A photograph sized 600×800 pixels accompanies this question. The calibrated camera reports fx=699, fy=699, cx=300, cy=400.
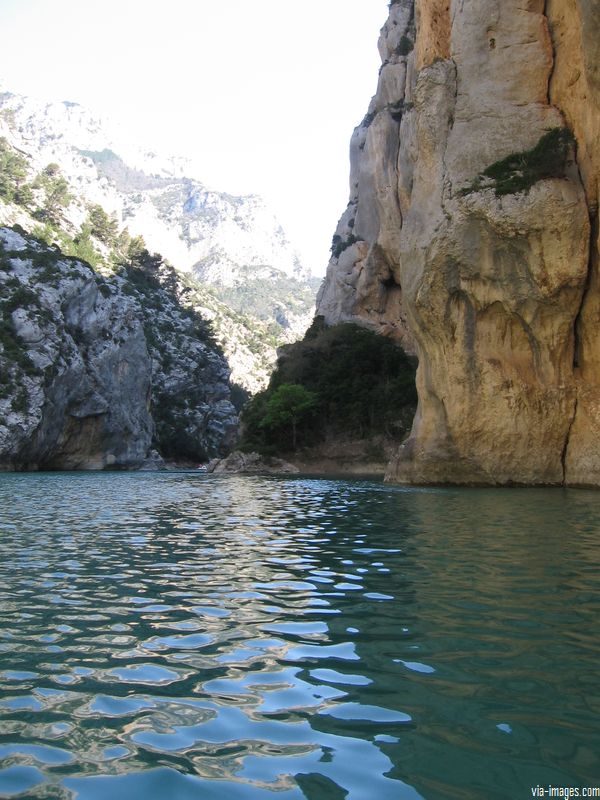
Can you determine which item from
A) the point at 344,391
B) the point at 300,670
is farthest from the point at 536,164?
the point at 344,391

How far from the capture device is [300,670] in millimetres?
5215

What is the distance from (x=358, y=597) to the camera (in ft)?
25.4

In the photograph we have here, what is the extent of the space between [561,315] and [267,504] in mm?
12930

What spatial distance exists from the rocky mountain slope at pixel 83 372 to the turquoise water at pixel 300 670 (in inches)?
2185

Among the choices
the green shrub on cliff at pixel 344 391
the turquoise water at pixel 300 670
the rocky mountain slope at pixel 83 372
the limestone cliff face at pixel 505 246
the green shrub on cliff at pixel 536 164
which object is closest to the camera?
the turquoise water at pixel 300 670

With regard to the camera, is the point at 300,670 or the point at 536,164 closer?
the point at 300,670

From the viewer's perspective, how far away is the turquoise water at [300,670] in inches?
142

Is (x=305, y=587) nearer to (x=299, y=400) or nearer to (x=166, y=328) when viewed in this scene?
(x=299, y=400)

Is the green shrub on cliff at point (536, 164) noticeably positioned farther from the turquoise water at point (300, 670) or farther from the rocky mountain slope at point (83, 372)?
the rocky mountain slope at point (83, 372)

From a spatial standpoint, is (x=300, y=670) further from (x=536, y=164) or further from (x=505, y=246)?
(x=536, y=164)

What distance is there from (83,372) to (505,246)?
56240 millimetres

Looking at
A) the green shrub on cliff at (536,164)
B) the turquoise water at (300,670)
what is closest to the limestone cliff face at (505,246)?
the green shrub on cliff at (536,164)

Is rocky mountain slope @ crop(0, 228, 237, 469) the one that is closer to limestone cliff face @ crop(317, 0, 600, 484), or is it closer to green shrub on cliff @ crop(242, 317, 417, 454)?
green shrub on cliff @ crop(242, 317, 417, 454)

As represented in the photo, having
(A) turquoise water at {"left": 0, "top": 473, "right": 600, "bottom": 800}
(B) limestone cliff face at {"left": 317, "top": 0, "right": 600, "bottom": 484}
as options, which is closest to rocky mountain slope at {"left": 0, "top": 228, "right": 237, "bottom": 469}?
(B) limestone cliff face at {"left": 317, "top": 0, "right": 600, "bottom": 484}
